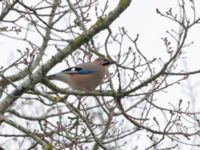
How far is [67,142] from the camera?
7047 millimetres

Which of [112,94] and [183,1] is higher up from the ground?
[183,1]

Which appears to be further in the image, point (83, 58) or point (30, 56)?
point (83, 58)

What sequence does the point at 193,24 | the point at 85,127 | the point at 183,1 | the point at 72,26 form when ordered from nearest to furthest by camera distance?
the point at 193,24 < the point at 183,1 < the point at 85,127 < the point at 72,26

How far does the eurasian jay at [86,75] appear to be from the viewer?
9078mm

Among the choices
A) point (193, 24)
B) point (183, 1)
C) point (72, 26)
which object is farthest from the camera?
point (72, 26)

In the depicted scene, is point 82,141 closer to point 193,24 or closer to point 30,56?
point 30,56

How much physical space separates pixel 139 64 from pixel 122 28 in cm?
48

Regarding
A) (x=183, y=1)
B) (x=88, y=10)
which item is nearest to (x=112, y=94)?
(x=183, y=1)

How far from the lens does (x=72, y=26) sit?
773 cm

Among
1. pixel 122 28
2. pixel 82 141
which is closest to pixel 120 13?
pixel 122 28

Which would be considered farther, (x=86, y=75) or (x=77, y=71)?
(x=86, y=75)

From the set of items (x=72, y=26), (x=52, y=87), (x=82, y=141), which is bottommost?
(x=82, y=141)

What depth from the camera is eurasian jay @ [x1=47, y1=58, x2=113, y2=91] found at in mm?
9078

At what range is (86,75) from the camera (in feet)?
30.7
